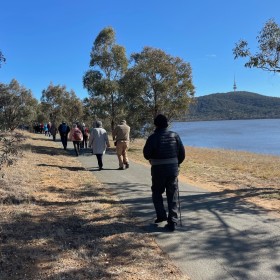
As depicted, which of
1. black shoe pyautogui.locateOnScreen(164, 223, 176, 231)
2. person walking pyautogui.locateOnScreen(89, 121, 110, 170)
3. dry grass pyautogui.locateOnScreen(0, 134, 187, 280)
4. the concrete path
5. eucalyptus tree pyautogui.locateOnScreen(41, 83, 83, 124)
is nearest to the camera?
dry grass pyautogui.locateOnScreen(0, 134, 187, 280)

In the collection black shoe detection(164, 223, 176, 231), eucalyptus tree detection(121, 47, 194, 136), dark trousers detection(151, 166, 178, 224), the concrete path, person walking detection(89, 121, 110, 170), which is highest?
eucalyptus tree detection(121, 47, 194, 136)

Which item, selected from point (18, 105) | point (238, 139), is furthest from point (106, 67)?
point (238, 139)

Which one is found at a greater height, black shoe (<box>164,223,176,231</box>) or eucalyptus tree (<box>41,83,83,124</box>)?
eucalyptus tree (<box>41,83,83,124</box>)

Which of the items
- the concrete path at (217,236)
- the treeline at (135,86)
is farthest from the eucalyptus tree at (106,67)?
the concrete path at (217,236)

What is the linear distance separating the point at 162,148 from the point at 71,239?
76.0 inches

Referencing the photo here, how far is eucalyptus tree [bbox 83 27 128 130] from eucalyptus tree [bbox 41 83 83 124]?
20412 mm

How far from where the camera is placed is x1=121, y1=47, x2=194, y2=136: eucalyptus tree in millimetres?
24656

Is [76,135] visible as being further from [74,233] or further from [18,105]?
[18,105]

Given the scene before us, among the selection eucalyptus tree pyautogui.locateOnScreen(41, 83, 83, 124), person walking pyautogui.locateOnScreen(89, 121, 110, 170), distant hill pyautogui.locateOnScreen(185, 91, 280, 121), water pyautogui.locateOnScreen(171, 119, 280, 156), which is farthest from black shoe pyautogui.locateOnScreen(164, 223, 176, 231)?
distant hill pyautogui.locateOnScreen(185, 91, 280, 121)

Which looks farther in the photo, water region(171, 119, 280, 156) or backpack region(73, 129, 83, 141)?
water region(171, 119, 280, 156)

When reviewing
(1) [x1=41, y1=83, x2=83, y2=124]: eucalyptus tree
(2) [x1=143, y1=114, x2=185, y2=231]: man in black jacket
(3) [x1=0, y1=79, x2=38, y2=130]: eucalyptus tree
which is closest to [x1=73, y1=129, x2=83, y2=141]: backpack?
(2) [x1=143, y1=114, x2=185, y2=231]: man in black jacket

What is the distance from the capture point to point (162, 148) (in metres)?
6.05

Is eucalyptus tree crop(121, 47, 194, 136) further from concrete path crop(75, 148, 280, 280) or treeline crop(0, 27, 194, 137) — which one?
concrete path crop(75, 148, 280, 280)

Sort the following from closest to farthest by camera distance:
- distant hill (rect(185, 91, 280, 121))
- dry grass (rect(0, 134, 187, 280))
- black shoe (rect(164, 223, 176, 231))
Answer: dry grass (rect(0, 134, 187, 280))
black shoe (rect(164, 223, 176, 231))
distant hill (rect(185, 91, 280, 121))
